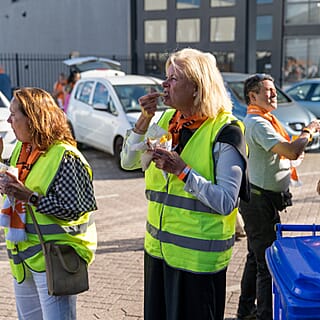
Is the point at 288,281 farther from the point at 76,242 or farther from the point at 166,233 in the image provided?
the point at 76,242

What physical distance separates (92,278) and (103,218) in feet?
6.43

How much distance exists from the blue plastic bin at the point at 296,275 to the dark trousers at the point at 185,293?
0.97 feet

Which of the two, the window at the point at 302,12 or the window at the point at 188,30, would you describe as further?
the window at the point at 188,30

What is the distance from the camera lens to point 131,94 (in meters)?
10.1

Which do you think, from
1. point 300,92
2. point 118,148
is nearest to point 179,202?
point 118,148

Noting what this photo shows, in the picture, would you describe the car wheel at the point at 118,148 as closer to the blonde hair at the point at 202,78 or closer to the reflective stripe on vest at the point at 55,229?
the reflective stripe on vest at the point at 55,229

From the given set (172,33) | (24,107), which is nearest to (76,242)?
(24,107)

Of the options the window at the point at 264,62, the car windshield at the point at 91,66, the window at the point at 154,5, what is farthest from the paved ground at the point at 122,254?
the window at the point at 154,5

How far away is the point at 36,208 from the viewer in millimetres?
2602

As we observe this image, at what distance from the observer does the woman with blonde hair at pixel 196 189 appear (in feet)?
7.78

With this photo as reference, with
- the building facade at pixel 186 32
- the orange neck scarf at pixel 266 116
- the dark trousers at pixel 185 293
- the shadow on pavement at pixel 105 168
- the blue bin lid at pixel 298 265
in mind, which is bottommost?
the shadow on pavement at pixel 105 168

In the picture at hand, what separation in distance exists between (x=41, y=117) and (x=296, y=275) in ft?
4.90

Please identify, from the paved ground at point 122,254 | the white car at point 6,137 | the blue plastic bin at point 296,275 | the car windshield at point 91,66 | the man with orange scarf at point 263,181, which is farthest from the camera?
the car windshield at point 91,66

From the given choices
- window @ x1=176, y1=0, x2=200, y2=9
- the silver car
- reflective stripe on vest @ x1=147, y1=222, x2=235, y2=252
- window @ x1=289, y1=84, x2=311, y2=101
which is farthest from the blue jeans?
window @ x1=176, y1=0, x2=200, y2=9
